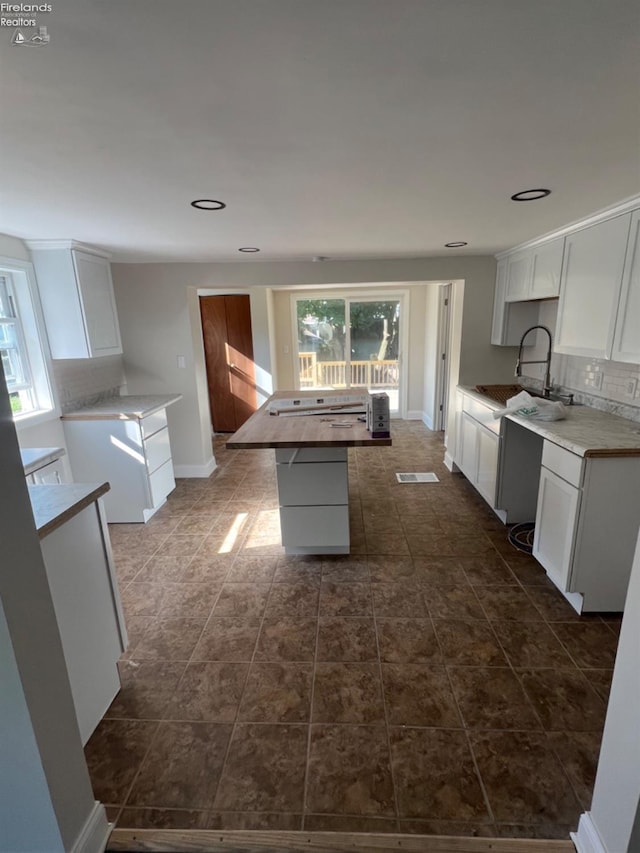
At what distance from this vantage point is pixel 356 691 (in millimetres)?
1626

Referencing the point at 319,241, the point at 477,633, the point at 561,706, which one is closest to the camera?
the point at 561,706

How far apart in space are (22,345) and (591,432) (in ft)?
12.7

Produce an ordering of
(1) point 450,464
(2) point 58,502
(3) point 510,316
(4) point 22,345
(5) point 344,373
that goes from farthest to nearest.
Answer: (5) point 344,373 → (1) point 450,464 → (3) point 510,316 → (4) point 22,345 → (2) point 58,502

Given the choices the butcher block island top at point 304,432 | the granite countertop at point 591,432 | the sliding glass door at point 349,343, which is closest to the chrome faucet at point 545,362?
the granite countertop at point 591,432

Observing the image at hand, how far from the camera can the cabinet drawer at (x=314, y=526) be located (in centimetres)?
254

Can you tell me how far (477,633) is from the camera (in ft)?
6.30

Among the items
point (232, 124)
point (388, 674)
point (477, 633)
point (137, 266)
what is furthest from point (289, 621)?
point (137, 266)

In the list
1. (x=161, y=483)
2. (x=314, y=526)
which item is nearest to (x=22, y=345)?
(x=161, y=483)

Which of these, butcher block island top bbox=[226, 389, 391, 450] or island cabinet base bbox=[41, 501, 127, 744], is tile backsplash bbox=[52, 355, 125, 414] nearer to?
Answer: butcher block island top bbox=[226, 389, 391, 450]

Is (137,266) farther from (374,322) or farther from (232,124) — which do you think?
(374,322)

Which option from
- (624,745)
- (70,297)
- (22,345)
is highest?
(70,297)

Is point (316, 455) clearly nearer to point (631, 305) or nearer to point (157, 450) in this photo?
point (157, 450)

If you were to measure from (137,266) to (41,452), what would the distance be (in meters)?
2.20

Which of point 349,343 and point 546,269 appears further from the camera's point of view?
point 349,343
